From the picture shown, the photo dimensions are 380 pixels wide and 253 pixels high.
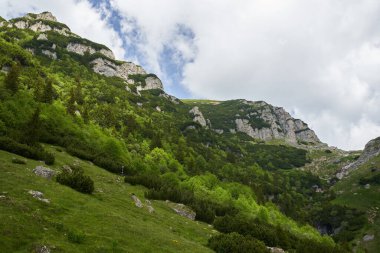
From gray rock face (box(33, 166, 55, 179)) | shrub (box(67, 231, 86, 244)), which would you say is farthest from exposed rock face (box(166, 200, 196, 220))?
shrub (box(67, 231, 86, 244))

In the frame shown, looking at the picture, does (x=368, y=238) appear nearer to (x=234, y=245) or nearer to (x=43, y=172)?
(x=234, y=245)

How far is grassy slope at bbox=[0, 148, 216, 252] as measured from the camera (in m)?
19.4

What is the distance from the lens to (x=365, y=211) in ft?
655

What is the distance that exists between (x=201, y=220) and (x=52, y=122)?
38.0 metres

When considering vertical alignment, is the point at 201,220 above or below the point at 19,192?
above

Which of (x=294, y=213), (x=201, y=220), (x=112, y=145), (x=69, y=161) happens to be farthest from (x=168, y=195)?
(x=294, y=213)

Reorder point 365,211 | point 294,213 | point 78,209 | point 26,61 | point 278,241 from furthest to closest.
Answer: point 365,211, point 294,213, point 26,61, point 278,241, point 78,209

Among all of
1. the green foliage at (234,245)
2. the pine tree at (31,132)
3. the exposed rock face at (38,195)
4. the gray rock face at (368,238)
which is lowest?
the exposed rock face at (38,195)

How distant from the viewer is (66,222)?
24172 millimetres

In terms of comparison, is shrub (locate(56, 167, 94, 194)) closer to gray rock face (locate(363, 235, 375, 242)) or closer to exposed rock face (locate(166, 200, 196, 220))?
exposed rock face (locate(166, 200, 196, 220))

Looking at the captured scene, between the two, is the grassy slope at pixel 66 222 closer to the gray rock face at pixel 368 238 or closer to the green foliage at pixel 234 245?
the green foliage at pixel 234 245

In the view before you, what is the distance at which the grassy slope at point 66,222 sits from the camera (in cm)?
1944

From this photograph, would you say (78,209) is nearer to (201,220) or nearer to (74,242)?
(74,242)

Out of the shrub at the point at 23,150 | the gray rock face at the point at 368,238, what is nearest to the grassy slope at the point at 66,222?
the shrub at the point at 23,150
